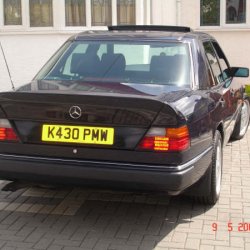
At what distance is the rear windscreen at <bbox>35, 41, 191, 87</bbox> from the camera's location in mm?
4676

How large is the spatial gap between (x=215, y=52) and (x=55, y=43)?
21.0ft

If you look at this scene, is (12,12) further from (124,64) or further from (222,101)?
(222,101)

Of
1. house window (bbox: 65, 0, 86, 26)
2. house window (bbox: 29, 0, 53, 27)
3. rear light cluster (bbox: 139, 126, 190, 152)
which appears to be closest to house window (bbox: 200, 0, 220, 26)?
house window (bbox: 65, 0, 86, 26)

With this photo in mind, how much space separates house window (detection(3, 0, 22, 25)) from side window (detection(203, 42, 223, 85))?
7099mm

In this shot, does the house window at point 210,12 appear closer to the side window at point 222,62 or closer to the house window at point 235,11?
the house window at point 235,11

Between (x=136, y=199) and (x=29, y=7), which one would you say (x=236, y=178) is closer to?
(x=136, y=199)

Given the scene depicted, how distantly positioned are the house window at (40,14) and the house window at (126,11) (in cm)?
155

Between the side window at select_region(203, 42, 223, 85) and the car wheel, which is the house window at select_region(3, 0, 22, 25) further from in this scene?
the side window at select_region(203, 42, 223, 85)

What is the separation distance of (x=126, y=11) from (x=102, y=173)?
8601 millimetres

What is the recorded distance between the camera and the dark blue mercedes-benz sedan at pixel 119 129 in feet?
12.6

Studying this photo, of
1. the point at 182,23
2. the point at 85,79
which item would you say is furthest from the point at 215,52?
the point at 182,23

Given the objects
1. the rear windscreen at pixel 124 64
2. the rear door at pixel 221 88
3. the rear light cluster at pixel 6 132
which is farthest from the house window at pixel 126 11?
the rear light cluster at pixel 6 132

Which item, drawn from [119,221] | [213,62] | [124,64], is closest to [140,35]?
[124,64]

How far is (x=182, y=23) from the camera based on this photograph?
46.1 ft
